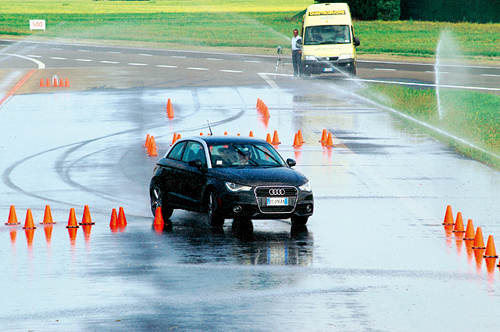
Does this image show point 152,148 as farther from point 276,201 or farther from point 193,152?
point 276,201

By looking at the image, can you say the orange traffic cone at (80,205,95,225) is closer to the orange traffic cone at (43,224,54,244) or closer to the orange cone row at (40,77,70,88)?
the orange traffic cone at (43,224,54,244)

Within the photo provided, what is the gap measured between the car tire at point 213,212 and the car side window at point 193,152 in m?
0.93

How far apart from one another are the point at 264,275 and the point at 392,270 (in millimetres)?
1560

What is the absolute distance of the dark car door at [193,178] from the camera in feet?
45.3

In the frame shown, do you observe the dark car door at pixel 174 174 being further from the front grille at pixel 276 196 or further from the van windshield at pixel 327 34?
the van windshield at pixel 327 34

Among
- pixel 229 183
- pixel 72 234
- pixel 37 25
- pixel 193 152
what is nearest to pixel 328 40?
pixel 193 152

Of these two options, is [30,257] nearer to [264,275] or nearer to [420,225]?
[264,275]

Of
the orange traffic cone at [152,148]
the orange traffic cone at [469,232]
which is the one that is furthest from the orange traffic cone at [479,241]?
the orange traffic cone at [152,148]

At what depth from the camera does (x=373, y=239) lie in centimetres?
1234

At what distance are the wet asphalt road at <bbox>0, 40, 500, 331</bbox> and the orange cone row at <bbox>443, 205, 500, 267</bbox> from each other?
0.18 meters

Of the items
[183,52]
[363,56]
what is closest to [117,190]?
[363,56]

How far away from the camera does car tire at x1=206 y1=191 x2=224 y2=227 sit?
13.3 metres

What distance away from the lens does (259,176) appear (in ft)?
43.8

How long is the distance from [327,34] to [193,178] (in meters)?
26.2
